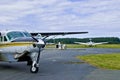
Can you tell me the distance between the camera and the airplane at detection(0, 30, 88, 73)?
17828mm

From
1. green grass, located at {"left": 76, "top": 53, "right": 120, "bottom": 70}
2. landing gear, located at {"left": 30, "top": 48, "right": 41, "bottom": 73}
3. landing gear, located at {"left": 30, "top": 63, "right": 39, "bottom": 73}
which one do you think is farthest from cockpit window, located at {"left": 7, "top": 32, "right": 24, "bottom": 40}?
green grass, located at {"left": 76, "top": 53, "right": 120, "bottom": 70}

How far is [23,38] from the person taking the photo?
60.7 ft

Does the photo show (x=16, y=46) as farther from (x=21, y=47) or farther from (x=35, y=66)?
(x=35, y=66)

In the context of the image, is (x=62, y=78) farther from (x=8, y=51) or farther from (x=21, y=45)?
(x=8, y=51)

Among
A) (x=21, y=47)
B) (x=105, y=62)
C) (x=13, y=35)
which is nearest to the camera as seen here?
(x=21, y=47)

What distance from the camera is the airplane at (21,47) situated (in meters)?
17.8

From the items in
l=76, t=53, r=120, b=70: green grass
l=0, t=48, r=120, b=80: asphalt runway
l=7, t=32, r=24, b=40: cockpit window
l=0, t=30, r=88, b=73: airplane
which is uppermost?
l=7, t=32, r=24, b=40: cockpit window

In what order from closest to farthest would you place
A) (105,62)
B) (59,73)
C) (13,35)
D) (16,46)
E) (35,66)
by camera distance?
(59,73)
(35,66)
(16,46)
(13,35)
(105,62)

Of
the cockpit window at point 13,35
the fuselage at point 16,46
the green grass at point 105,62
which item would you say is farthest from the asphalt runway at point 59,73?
the cockpit window at point 13,35

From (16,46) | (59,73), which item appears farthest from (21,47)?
(59,73)

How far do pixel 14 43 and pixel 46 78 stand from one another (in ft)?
14.2

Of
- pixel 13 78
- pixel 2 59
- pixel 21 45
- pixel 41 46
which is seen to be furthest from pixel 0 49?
pixel 13 78

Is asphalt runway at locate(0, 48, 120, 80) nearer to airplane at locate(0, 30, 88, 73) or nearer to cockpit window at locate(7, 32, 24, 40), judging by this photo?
airplane at locate(0, 30, 88, 73)

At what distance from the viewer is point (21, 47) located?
60.5 feet
